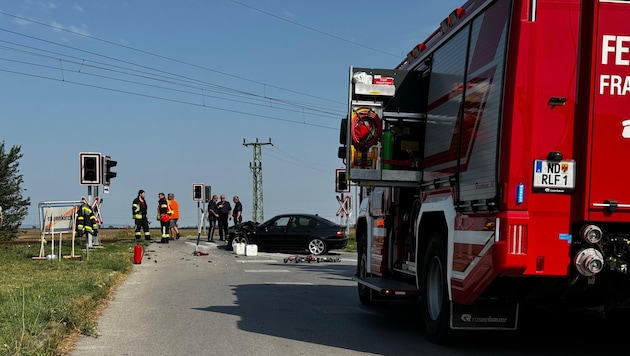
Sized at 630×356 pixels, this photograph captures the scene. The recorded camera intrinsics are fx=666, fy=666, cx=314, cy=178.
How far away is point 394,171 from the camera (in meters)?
7.93

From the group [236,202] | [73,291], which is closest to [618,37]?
[73,291]

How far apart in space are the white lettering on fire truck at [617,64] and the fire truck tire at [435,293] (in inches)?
87.1

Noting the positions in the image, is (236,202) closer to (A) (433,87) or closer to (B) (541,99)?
(A) (433,87)

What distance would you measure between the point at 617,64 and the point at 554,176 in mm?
1071

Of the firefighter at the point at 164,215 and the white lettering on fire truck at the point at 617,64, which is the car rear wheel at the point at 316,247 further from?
the white lettering on fire truck at the point at 617,64

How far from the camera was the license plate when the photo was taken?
18.2ft

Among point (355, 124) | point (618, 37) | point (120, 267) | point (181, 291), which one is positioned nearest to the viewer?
point (618, 37)

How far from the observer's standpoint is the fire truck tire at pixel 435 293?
673 cm

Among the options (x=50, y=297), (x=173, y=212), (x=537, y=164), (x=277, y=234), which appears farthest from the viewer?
(x=173, y=212)

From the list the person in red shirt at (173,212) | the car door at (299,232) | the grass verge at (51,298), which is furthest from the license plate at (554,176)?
the person in red shirt at (173,212)

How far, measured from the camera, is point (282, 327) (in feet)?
27.2

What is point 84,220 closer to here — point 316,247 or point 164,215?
point 316,247

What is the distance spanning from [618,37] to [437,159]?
7.69ft

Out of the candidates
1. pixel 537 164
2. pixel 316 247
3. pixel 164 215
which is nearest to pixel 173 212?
pixel 164 215
